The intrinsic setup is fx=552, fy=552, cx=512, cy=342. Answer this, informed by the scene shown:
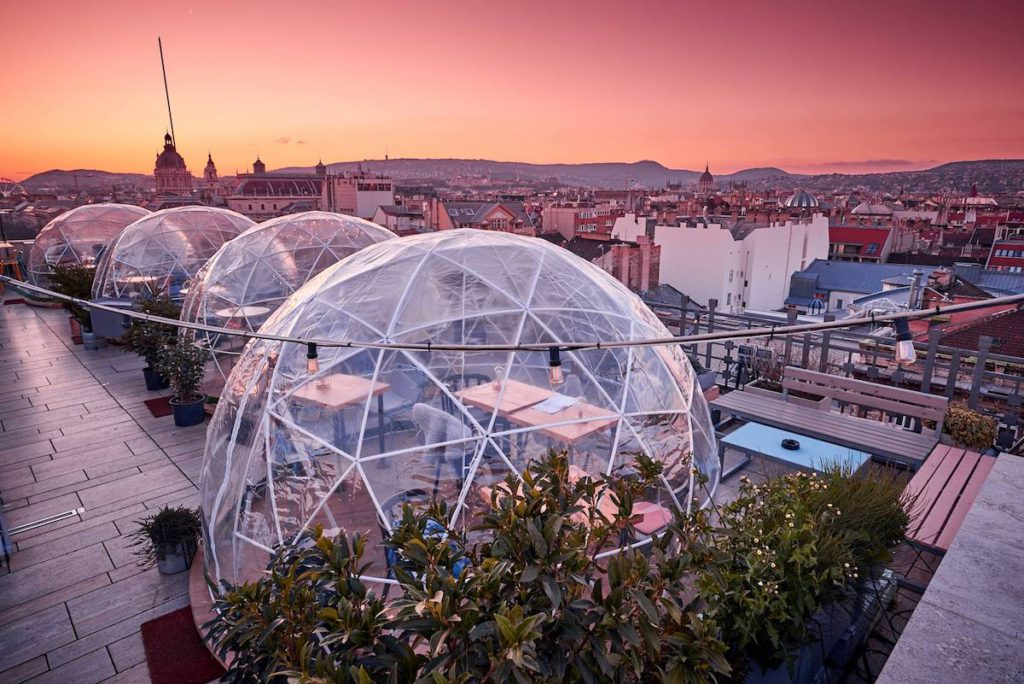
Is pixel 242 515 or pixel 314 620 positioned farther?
pixel 242 515

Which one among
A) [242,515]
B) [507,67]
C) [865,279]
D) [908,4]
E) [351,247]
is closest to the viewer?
[242,515]

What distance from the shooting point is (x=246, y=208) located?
96.2 m

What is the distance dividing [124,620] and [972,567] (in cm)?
677

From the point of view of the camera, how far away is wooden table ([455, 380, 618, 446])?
5.00 m

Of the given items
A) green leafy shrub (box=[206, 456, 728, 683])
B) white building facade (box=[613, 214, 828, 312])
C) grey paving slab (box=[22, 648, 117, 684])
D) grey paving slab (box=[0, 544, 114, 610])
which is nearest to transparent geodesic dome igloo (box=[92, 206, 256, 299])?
grey paving slab (box=[0, 544, 114, 610])

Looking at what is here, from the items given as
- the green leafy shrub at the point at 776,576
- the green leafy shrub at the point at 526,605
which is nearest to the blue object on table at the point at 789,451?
the green leafy shrub at the point at 776,576

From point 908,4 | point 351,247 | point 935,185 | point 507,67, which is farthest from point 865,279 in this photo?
point 935,185

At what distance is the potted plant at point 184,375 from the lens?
388 inches

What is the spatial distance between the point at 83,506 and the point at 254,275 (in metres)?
6.97

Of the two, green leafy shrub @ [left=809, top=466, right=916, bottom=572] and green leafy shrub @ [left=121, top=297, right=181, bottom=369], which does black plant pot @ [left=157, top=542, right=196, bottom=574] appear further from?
green leafy shrub @ [left=809, top=466, right=916, bottom=572]

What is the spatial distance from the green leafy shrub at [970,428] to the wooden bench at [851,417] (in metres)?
0.14

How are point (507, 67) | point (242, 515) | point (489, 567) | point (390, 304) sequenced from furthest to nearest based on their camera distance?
point (507, 67)
point (390, 304)
point (242, 515)
point (489, 567)

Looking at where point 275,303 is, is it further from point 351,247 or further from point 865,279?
point 865,279

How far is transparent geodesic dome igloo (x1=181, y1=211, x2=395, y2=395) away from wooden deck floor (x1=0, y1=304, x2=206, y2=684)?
1.87m
